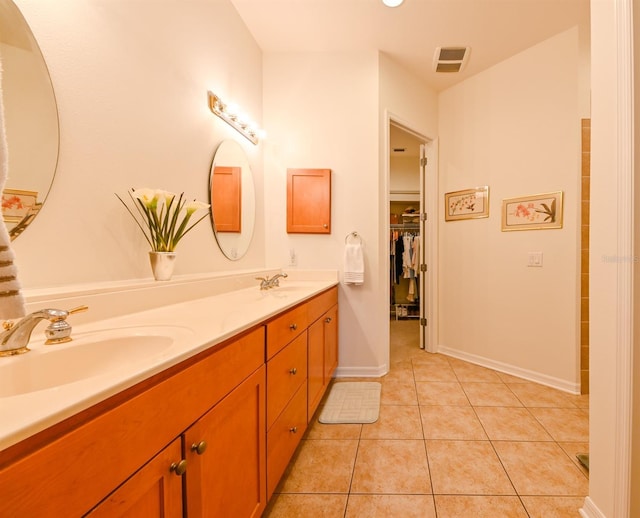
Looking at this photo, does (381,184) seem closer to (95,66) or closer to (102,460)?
(95,66)

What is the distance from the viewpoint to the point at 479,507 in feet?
4.11

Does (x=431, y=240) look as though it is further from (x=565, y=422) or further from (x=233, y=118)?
(x=233, y=118)

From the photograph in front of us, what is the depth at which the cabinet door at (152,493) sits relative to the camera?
0.50 meters

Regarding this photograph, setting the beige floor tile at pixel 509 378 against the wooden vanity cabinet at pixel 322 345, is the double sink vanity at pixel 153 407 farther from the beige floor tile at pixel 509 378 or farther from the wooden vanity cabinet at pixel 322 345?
the beige floor tile at pixel 509 378

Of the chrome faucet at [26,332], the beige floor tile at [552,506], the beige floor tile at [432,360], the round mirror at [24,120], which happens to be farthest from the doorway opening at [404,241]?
the round mirror at [24,120]

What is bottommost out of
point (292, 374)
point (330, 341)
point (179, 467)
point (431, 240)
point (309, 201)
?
point (330, 341)

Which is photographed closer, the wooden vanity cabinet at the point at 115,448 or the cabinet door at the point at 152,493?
the wooden vanity cabinet at the point at 115,448

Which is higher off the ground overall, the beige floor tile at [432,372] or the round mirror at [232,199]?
the round mirror at [232,199]

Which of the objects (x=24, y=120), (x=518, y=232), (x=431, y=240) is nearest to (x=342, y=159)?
(x=431, y=240)

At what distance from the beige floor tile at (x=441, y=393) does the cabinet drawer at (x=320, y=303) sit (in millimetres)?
979

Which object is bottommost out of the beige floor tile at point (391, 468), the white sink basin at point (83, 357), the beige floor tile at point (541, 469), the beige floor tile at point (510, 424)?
the beige floor tile at point (510, 424)

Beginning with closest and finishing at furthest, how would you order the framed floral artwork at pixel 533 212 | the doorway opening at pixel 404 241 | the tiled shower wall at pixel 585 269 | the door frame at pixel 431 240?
the tiled shower wall at pixel 585 269 → the framed floral artwork at pixel 533 212 → the door frame at pixel 431 240 → the doorway opening at pixel 404 241

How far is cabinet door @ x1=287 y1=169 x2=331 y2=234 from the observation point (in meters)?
2.59

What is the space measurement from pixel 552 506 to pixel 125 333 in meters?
1.82
